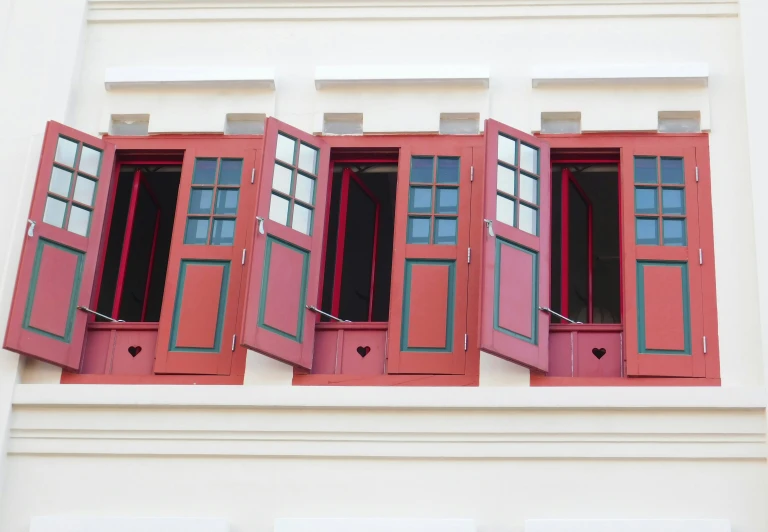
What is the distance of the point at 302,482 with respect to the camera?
27.4 feet

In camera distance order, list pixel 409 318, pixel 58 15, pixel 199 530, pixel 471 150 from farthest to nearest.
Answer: pixel 58 15 < pixel 471 150 < pixel 409 318 < pixel 199 530

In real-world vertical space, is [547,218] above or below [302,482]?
above

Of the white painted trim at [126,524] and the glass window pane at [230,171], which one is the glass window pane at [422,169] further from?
the white painted trim at [126,524]

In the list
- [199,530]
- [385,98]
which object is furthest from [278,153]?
[199,530]

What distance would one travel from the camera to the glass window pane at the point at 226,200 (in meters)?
9.24

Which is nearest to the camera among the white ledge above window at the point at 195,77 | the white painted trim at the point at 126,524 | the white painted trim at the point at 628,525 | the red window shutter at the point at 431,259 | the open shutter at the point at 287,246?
the white painted trim at the point at 628,525

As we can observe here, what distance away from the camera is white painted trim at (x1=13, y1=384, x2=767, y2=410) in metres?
8.28

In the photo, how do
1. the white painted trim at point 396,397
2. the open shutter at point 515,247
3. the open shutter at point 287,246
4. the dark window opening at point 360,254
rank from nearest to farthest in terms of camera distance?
the white painted trim at point 396,397 → the open shutter at point 515,247 → the open shutter at point 287,246 → the dark window opening at point 360,254

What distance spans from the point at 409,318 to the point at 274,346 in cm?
92

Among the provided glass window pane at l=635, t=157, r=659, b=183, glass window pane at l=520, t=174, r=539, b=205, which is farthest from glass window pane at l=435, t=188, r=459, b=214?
glass window pane at l=635, t=157, r=659, b=183

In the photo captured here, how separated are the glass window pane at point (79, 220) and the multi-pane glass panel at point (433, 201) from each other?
2227 mm

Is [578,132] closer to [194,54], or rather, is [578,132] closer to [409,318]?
[409,318]

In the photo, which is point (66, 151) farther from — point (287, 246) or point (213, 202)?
point (287, 246)

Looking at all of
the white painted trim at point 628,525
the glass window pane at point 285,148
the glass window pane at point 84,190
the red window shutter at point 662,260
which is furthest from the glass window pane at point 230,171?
the white painted trim at point 628,525
